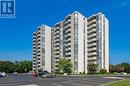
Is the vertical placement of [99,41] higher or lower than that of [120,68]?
higher

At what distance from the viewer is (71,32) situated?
182m

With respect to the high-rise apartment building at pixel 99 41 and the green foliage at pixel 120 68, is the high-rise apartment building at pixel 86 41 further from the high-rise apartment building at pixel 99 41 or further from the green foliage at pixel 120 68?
the green foliage at pixel 120 68

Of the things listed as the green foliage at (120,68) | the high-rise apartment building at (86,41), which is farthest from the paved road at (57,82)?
the green foliage at (120,68)

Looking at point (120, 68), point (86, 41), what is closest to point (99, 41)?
point (86, 41)

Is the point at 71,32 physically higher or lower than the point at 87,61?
higher

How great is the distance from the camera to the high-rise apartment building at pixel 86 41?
173125mm

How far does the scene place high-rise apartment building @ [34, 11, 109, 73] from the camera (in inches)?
6816

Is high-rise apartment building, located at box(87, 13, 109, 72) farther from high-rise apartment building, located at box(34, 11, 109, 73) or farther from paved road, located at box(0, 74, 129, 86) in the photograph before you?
paved road, located at box(0, 74, 129, 86)

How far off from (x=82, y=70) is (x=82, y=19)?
1008 inches

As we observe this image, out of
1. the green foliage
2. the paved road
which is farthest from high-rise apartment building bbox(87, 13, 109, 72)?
the paved road

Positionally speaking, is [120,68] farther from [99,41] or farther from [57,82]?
[57,82]

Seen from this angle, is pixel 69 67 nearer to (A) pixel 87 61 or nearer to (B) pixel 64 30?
(A) pixel 87 61

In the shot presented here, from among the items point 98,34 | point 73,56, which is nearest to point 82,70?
point 73,56

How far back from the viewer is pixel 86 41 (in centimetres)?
18325
